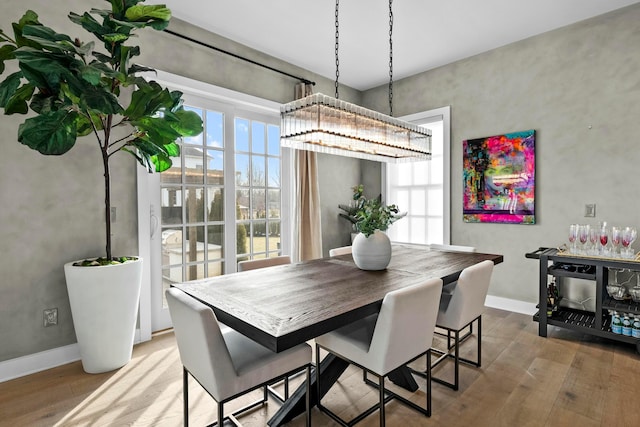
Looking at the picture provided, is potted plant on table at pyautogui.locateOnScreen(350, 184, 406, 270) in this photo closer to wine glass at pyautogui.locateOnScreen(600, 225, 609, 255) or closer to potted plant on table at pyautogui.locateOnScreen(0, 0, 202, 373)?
potted plant on table at pyautogui.locateOnScreen(0, 0, 202, 373)

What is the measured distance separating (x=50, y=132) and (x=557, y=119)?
420 cm

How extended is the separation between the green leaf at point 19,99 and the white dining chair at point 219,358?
1.60 metres

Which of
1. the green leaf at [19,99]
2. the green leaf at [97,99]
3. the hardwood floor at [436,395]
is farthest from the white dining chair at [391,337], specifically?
the green leaf at [19,99]

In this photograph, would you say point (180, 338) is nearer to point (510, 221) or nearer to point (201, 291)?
point (201, 291)

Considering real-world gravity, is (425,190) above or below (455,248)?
above

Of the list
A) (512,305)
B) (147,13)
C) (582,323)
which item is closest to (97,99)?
(147,13)

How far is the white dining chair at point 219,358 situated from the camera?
1328mm

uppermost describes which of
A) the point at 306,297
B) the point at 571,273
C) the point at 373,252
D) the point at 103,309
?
the point at 373,252

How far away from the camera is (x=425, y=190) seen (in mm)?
4434

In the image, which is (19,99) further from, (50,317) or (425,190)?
(425,190)

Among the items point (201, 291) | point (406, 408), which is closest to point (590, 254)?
point (406, 408)

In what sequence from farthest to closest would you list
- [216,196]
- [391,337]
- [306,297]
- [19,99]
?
[216,196] → [19,99] → [306,297] → [391,337]

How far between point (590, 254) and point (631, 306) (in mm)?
474

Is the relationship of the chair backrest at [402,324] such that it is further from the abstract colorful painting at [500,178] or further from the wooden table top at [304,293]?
the abstract colorful painting at [500,178]
